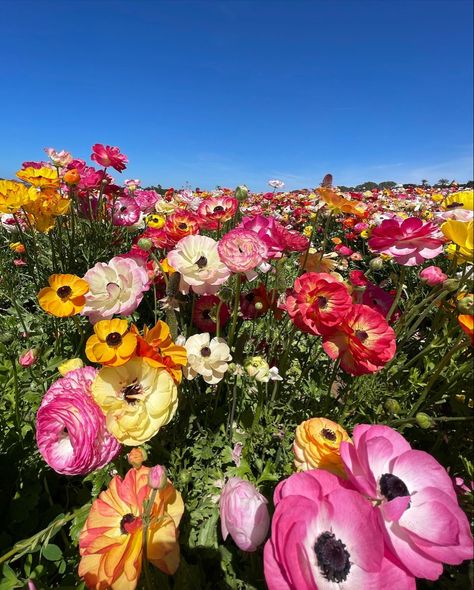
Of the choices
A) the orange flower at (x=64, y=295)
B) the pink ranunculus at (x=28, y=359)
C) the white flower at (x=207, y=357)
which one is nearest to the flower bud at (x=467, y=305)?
the white flower at (x=207, y=357)

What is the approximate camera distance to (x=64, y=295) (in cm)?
124

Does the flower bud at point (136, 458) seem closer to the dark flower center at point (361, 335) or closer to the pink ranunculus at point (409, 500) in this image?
the pink ranunculus at point (409, 500)

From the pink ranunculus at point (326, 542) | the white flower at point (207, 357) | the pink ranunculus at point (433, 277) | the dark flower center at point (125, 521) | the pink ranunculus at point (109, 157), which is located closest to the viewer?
the pink ranunculus at point (326, 542)

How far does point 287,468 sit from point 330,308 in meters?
0.66

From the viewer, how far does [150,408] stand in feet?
2.95

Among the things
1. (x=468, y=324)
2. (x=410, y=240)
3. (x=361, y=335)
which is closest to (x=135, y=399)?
(x=361, y=335)

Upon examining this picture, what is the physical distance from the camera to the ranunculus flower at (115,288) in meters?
1.29

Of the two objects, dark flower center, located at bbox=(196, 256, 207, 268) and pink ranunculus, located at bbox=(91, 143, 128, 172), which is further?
pink ranunculus, located at bbox=(91, 143, 128, 172)

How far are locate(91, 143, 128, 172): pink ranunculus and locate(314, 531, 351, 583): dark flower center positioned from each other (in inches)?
99.8

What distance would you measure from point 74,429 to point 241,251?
2.38 feet

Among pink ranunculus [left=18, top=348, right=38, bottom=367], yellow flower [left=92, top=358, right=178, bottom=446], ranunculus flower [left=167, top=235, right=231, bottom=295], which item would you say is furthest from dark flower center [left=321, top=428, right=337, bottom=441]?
pink ranunculus [left=18, top=348, right=38, bottom=367]

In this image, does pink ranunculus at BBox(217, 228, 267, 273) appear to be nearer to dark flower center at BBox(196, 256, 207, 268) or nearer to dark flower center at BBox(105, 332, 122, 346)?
dark flower center at BBox(196, 256, 207, 268)

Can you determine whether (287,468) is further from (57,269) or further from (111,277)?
(57,269)

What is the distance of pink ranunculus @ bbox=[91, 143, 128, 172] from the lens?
240 centimetres
